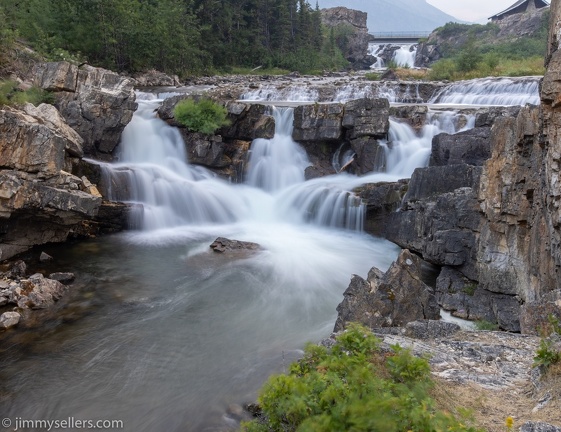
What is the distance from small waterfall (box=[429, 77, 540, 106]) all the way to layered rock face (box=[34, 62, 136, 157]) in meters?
16.7

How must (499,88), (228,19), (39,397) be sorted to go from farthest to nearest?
1. (228,19)
2. (499,88)
3. (39,397)

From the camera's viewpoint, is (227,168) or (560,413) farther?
(227,168)

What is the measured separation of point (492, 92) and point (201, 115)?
15.4m

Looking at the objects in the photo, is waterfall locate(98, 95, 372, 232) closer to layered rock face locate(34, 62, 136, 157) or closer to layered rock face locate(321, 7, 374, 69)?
layered rock face locate(34, 62, 136, 157)

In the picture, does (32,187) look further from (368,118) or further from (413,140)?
(413,140)

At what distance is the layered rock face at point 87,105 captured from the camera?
15.6 meters

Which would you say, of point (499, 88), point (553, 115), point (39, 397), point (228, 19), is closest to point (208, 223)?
point (39, 397)

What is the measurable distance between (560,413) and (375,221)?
10785 mm

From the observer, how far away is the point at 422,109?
727 inches

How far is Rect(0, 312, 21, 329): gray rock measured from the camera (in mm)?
8836

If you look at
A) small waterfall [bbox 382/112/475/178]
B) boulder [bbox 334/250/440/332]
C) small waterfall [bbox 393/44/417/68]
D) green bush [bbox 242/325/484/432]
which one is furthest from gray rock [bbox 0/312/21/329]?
small waterfall [bbox 393/44/417/68]

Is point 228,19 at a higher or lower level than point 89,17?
higher

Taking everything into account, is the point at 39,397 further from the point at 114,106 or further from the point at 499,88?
the point at 499,88

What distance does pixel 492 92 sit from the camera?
23938 millimetres
